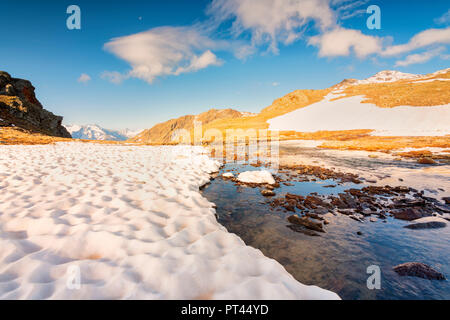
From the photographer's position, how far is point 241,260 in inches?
168

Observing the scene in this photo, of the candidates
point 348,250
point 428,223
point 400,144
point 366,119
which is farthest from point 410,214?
point 366,119

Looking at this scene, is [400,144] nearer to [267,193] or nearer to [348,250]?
[267,193]

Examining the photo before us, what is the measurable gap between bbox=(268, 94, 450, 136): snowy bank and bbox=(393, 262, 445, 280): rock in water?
192ft

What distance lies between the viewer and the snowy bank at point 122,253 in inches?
127

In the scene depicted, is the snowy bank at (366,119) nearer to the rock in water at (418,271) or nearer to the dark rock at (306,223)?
the dark rock at (306,223)

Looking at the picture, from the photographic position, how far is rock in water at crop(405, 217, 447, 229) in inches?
312

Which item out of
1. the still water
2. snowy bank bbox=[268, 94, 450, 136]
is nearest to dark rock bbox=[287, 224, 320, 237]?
the still water

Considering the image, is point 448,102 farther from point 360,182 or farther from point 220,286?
point 220,286

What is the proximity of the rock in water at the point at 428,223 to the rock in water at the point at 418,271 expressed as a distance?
10.5 ft

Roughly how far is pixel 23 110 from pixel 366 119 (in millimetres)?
110343

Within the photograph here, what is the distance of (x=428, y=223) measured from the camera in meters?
8.06

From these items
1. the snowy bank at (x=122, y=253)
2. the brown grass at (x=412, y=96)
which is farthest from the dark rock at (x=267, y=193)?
the brown grass at (x=412, y=96)
